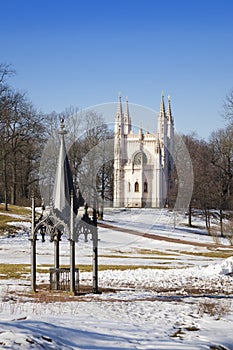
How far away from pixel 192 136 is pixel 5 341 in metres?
88.4

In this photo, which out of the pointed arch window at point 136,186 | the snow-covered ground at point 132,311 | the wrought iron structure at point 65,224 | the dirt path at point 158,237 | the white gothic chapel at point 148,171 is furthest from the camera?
the pointed arch window at point 136,186

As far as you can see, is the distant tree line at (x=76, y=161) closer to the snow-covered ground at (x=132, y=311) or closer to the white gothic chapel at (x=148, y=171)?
the white gothic chapel at (x=148, y=171)

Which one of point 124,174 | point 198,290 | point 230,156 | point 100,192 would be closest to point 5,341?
point 198,290

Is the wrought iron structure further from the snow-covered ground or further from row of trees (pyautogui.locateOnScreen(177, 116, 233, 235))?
row of trees (pyautogui.locateOnScreen(177, 116, 233, 235))

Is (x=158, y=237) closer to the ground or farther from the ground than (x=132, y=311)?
closer to the ground

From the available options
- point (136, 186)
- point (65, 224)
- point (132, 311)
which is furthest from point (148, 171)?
point (132, 311)

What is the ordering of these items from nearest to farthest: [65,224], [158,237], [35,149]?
[65,224], [158,237], [35,149]

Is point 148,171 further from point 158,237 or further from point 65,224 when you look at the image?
point 65,224

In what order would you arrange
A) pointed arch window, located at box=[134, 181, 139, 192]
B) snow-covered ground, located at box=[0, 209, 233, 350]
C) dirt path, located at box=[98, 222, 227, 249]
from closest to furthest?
1. snow-covered ground, located at box=[0, 209, 233, 350]
2. dirt path, located at box=[98, 222, 227, 249]
3. pointed arch window, located at box=[134, 181, 139, 192]

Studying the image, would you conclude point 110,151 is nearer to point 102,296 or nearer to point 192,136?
point 102,296

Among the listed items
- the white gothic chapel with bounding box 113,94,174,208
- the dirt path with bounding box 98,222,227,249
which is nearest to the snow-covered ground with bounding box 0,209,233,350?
the dirt path with bounding box 98,222,227,249

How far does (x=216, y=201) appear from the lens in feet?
194

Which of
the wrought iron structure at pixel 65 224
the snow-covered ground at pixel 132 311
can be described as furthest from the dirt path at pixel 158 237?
the wrought iron structure at pixel 65 224

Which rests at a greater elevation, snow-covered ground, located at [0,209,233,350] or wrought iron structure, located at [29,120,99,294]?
wrought iron structure, located at [29,120,99,294]
